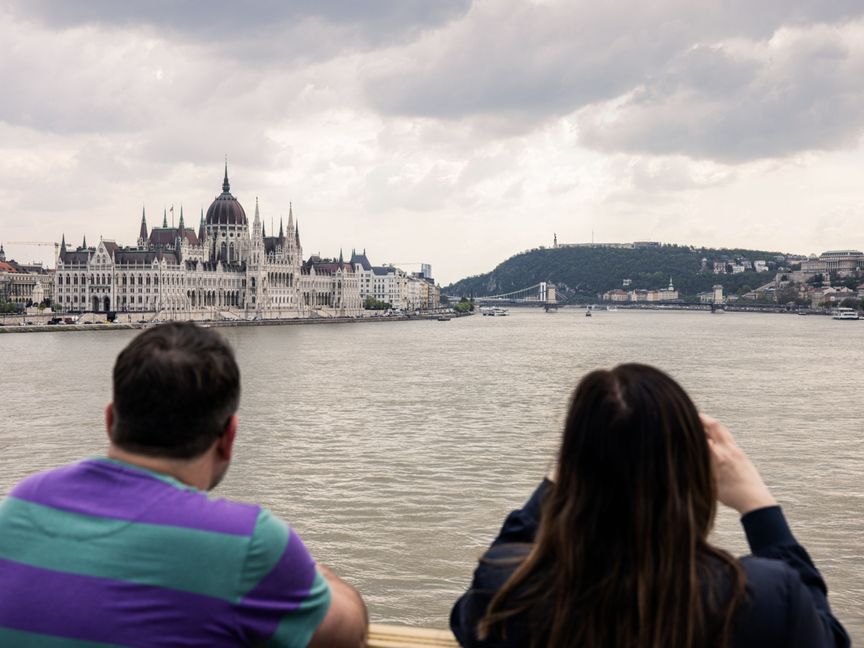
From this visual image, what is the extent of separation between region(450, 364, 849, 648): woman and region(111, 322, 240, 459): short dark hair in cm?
60

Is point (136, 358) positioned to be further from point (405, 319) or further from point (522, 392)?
point (405, 319)

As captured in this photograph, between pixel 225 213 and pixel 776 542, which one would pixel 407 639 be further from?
pixel 225 213

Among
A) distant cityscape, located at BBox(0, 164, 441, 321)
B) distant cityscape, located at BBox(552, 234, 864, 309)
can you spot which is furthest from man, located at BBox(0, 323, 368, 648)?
distant cityscape, located at BBox(552, 234, 864, 309)

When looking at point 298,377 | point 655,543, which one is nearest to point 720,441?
point 655,543

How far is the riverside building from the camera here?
3625 inches

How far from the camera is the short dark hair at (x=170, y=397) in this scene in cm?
171

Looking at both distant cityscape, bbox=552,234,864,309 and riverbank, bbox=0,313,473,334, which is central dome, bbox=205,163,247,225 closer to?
riverbank, bbox=0,313,473,334

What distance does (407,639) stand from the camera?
6.88 ft

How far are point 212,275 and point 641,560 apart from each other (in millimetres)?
99927

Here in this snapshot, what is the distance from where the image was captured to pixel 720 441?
176 centimetres

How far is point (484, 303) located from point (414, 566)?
181m

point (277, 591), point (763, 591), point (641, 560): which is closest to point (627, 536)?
point (641, 560)

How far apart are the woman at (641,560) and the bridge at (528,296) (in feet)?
543

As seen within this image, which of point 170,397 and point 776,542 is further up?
point 170,397
